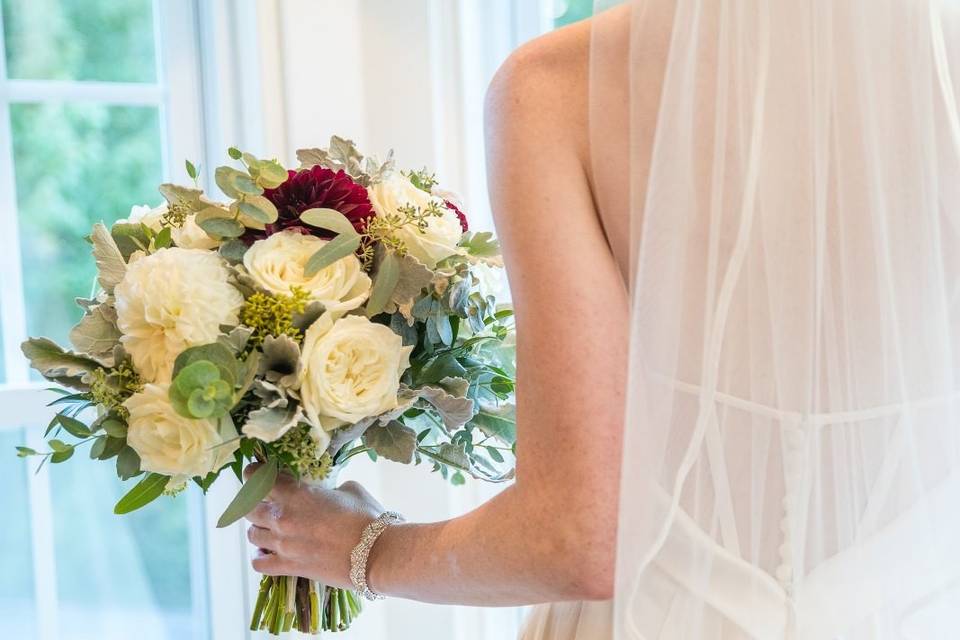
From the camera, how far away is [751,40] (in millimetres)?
681

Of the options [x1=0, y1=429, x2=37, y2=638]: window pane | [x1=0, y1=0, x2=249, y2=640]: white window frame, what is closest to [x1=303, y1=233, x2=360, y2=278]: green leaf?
[x1=0, y1=0, x2=249, y2=640]: white window frame

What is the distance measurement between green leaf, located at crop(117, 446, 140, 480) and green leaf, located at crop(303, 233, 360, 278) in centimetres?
26

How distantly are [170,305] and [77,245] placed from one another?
91 centimetres

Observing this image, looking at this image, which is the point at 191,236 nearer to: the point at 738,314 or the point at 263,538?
the point at 263,538

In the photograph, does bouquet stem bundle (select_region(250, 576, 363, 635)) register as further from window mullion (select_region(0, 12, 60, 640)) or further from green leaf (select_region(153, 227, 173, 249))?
window mullion (select_region(0, 12, 60, 640))

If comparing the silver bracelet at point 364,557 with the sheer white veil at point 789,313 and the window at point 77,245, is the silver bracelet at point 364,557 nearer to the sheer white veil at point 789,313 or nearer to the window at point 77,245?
the sheer white veil at point 789,313

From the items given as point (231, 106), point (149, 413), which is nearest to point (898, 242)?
point (149, 413)

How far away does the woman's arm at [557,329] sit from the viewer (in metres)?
0.75

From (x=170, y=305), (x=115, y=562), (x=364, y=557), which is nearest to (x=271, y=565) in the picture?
(x=364, y=557)

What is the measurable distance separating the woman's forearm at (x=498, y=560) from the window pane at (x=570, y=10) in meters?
1.09

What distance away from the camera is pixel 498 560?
82 centimetres

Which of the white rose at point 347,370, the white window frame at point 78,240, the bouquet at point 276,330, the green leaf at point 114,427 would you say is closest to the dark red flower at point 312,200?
the bouquet at point 276,330

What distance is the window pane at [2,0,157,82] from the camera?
1.62 m

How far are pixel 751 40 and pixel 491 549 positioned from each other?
1.52 feet
